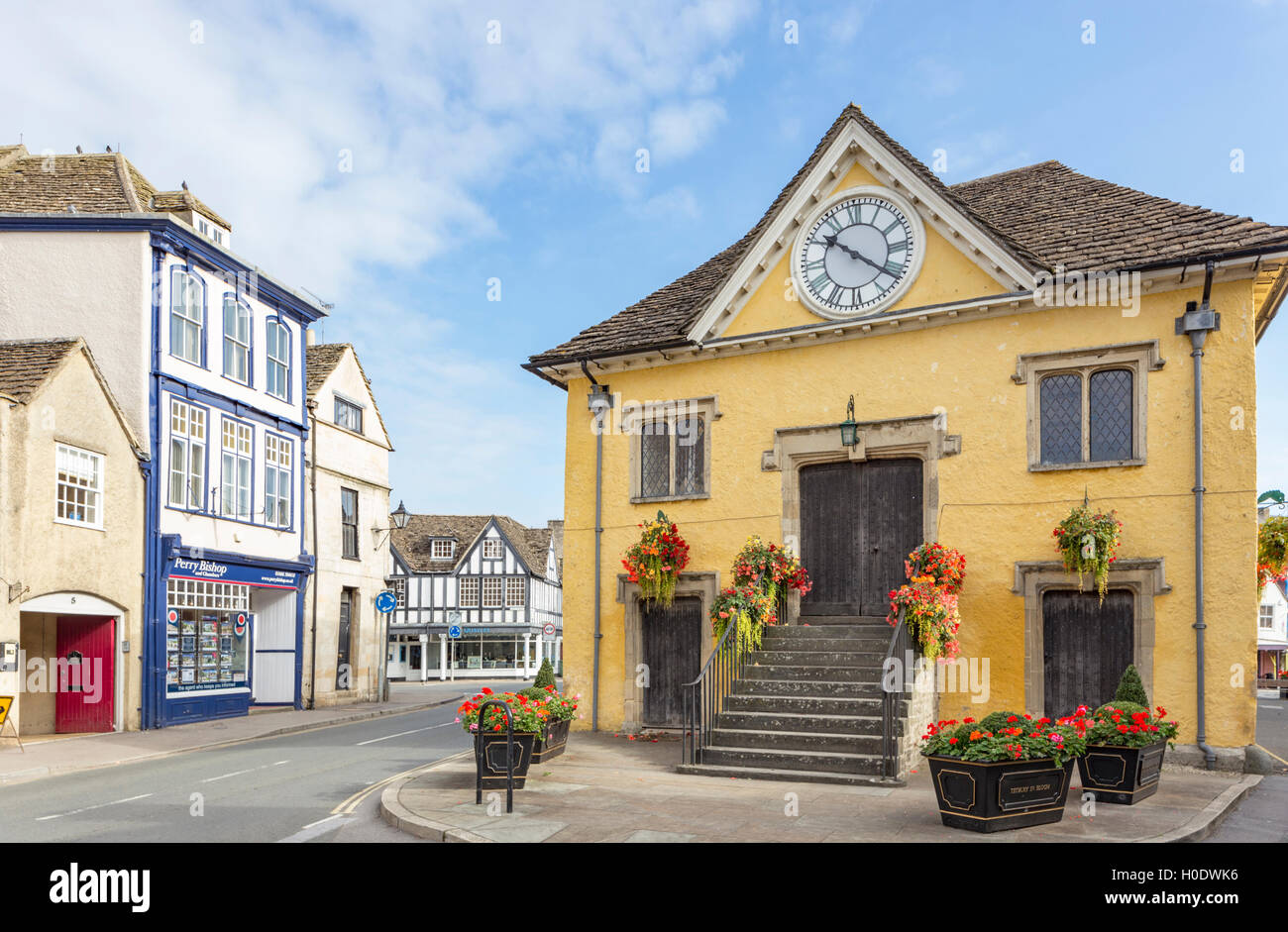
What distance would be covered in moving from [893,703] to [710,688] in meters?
2.38

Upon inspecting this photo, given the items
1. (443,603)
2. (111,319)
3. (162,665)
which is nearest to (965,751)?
(162,665)

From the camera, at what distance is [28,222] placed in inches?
865

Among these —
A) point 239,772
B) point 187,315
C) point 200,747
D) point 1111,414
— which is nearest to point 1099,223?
point 1111,414

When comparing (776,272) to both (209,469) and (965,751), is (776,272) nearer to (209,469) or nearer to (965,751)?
(965,751)

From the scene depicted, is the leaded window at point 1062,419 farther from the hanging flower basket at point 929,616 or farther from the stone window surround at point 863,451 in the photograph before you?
the hanging flower basket at point 929,616

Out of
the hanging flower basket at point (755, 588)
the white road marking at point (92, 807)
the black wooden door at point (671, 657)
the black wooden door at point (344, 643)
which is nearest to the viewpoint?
the white road marking at point (92, 807)

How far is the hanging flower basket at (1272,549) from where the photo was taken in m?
14.9

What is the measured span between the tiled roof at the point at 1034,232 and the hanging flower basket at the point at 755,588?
12.5 feet

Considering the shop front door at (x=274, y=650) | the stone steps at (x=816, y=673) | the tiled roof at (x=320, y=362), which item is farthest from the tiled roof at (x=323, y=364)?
the stone steps at (x=816, y=673)

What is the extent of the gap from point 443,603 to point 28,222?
3742 centimetres

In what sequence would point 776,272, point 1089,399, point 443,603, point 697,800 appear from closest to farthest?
1. point 697,800
2. point 1089,399
3. point 776,272
4. point 443,603

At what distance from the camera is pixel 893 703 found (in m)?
13.1

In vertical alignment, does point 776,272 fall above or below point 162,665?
above

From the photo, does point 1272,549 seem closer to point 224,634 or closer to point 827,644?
point 827,644
